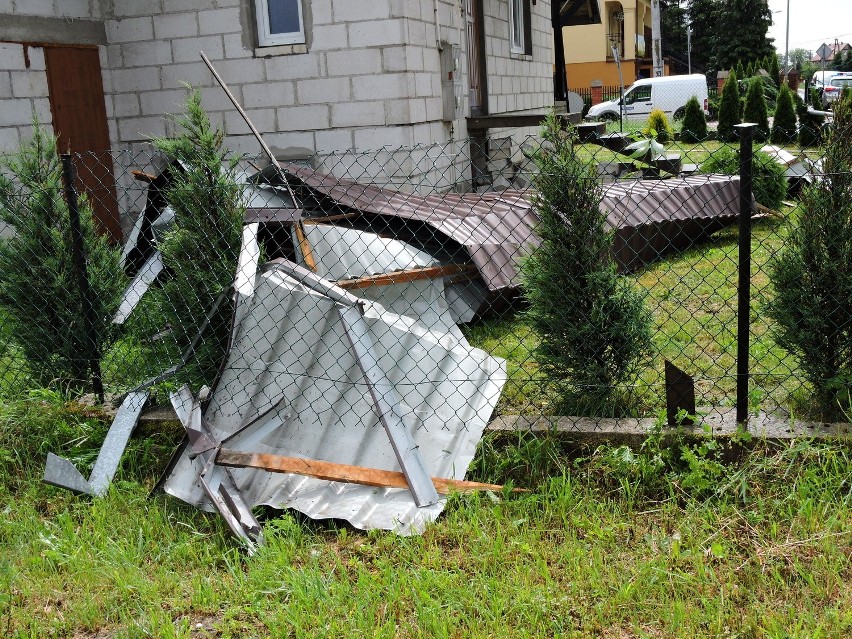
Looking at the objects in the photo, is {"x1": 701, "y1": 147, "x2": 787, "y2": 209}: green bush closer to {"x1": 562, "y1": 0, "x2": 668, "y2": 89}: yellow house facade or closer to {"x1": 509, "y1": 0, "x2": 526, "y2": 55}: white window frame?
{"x1": 509, "y1": 0, "x2": 526, "y2": 55}: white window frame

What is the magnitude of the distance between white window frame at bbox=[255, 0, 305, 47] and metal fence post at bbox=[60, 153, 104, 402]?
4.83 metres

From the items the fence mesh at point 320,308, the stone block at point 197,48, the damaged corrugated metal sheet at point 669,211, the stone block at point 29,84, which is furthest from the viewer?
the stone block at point 197,48

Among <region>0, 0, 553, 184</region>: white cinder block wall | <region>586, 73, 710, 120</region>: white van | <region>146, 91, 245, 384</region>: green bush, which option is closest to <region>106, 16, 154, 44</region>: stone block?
<region>0, 0, 553, 184</region>: white cinder block wall

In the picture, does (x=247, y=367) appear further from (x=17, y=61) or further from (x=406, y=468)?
(x=17, y=61)

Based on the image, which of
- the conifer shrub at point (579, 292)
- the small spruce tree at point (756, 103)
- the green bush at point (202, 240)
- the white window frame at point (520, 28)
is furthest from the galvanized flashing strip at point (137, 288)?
the small spruce tree at point (756, 103)

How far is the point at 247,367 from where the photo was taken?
4023 millimetres

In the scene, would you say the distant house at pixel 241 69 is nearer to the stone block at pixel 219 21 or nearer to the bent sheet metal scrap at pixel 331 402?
the stone block at pixel 219 21

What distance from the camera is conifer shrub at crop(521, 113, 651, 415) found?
3811 mm

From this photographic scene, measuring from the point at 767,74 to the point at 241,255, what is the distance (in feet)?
105

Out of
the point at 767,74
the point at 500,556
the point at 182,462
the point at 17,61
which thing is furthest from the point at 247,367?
the point at 767,74

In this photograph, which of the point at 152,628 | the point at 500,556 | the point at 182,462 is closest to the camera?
the point at 152,628

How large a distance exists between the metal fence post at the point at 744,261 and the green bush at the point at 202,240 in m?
2.53

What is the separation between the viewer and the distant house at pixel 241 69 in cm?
856

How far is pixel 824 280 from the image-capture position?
3.57m
